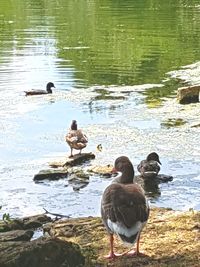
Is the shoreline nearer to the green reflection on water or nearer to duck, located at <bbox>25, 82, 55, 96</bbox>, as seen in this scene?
the green reflection on water

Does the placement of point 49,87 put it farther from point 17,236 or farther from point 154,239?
point 154,239

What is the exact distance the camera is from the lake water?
50.7ft

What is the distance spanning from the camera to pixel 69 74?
109ft

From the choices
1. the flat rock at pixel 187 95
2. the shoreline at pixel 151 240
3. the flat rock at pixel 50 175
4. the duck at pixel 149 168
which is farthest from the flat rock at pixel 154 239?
the flat rock at pixel 187 95

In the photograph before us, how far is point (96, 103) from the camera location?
83.4ft

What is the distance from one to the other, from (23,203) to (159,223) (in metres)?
4.98

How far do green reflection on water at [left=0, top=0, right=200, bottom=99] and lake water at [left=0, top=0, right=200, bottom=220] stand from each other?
8 cm

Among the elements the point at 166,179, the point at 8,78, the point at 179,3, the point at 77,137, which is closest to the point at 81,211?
the point at 166,179

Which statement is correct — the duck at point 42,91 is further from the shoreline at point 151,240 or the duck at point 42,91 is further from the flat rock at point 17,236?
the flat rock at point 17,236

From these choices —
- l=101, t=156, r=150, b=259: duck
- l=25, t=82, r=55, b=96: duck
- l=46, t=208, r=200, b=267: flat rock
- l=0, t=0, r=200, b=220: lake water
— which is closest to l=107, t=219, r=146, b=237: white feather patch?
l=101, t=156, r=150, b=259: duck

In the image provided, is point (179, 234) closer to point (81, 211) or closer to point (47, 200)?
point (81, 211)

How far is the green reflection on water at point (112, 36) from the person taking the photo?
33.1 m

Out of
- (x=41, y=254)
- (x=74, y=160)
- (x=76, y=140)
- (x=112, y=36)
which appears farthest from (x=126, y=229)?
(x=112, y=36)

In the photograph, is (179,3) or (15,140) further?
(179,3)
